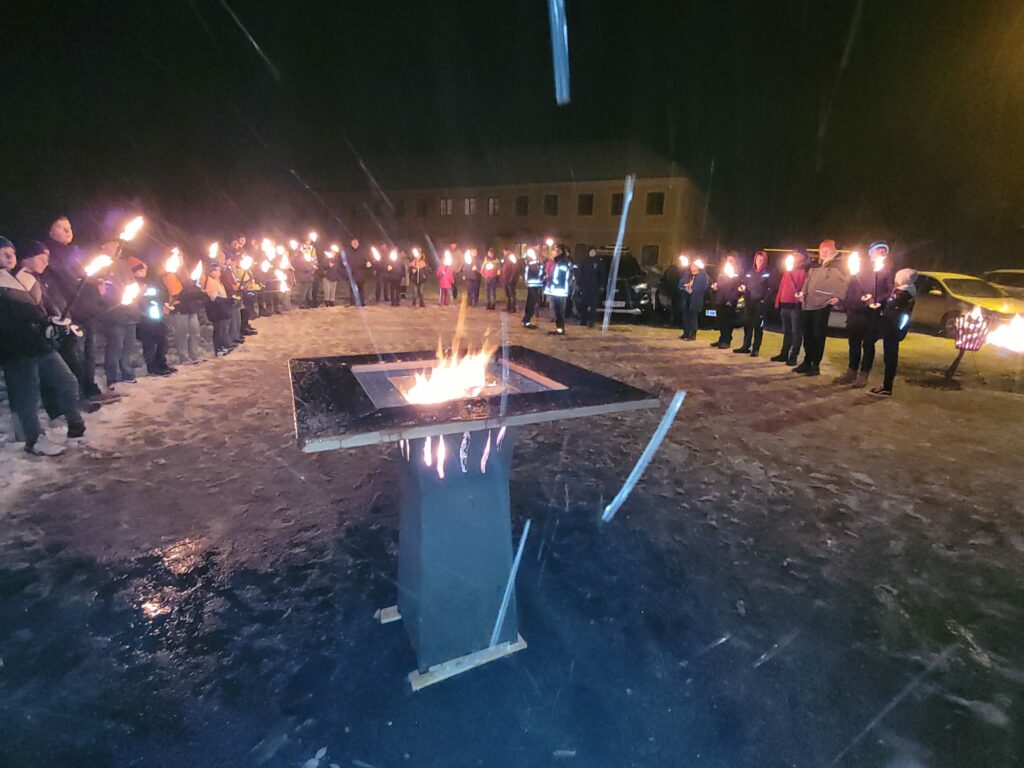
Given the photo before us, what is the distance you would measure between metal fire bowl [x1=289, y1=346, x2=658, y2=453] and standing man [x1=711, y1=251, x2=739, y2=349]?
25.4 feet

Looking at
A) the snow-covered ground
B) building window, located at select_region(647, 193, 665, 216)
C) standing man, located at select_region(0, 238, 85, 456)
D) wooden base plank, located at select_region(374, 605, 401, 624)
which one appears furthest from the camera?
building window, located at select_region(647, 193, 665, 216)

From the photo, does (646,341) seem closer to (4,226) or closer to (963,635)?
(963,635)

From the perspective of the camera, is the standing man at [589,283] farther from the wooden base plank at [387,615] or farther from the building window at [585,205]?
the building window at [585,205]

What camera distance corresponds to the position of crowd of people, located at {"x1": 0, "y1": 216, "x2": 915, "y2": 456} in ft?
15.1

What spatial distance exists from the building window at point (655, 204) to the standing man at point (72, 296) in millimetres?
34572

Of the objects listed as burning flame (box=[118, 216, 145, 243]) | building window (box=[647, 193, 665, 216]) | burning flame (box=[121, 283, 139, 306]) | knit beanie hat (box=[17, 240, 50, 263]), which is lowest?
burning flame (box=[121, 283, 139, 306])

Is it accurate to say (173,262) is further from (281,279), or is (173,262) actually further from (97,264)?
(281,279)

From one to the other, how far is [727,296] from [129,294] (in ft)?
31.4

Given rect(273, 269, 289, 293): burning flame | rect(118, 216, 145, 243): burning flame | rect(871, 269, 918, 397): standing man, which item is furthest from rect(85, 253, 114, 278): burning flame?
rect(871, 269, 918, 397): standing man

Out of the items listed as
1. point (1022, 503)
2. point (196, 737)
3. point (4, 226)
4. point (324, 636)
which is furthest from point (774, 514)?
point (4, 226)

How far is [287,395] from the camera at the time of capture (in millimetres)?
6602

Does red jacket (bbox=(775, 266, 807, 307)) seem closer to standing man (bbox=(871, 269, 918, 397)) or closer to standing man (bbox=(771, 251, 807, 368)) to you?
standing man (bbox=(771, 251, 807, 368))

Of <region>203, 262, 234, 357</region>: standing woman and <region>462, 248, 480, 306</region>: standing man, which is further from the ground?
<region>462, 248, 480, 306</region>: standing man

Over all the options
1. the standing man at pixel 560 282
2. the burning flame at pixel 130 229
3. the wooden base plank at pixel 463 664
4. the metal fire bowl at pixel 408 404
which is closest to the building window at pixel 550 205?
the standing man at pixel 560 282
